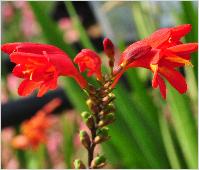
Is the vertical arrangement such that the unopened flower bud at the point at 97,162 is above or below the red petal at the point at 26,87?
below

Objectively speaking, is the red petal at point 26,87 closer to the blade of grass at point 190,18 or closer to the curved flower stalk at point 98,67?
the curved flower stalk at point 98,67

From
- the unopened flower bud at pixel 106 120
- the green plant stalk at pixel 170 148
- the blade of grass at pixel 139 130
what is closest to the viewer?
the unopened flower bud at pixel 106 120

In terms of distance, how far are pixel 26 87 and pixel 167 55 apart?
19 centimetres

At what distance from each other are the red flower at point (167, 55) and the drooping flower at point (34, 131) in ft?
3.58

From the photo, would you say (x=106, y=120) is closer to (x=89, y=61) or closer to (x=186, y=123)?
(x=89, y=61)

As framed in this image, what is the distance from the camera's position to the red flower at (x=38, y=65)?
0.70 metres

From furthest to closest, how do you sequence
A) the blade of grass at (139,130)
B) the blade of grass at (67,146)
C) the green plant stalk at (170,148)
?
the blade of grass at (67,146), the green plant stalk at (170,148), the blade of grass at (139,130)

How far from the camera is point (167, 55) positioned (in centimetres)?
74

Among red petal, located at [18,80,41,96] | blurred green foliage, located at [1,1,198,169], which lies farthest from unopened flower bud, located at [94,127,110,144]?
blurred green foliage, located at [1,1,198,169]

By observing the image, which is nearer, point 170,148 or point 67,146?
point 170,148

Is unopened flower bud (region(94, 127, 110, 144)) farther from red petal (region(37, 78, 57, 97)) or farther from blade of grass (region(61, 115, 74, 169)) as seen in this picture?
blade of grass (region(61, 115, 74, 169))

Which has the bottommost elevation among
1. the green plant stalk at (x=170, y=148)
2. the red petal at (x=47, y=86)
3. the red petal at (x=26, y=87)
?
the green plant stalk at (x=170, y=148)

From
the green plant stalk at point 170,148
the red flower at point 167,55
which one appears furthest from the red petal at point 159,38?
the green plant stalk at point 170,148

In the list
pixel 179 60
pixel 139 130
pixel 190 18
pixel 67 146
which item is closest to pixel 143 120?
pixel 139 130
